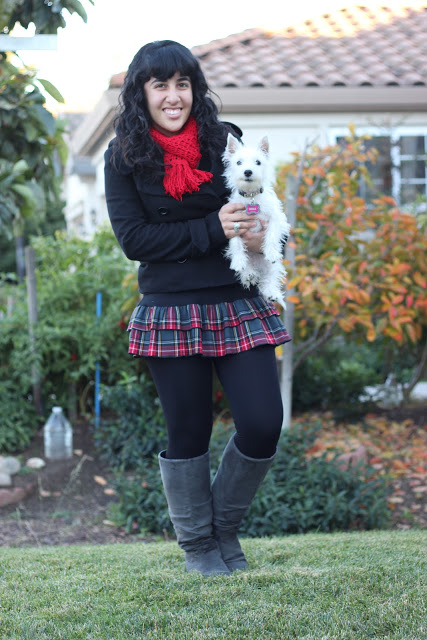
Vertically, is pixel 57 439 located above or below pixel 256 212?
below

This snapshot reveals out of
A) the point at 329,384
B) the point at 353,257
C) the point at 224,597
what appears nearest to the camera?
the point at 224,597

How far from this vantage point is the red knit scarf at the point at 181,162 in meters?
2.61

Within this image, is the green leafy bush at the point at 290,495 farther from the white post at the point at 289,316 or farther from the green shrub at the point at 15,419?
the green shrub at the point at 15,419

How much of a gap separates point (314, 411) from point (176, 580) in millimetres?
4851

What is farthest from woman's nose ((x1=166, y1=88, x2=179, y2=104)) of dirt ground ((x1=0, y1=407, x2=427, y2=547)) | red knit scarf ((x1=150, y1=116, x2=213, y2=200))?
dirt ground ((x1=0, y1=407, x2=427, y2=547))

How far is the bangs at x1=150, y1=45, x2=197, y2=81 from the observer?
2617 millimetres

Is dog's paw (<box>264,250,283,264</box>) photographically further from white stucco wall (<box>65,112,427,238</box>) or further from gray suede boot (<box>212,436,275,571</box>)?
white stucco wall (<box>65,112,427,238</box>)

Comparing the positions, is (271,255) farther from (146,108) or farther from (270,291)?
(146,108)

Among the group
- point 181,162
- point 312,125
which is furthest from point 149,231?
point 312,125

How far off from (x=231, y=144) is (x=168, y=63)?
36cm

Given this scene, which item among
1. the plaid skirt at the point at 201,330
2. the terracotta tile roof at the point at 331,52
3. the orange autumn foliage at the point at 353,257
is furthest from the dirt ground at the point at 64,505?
the terracotta tile roof at the point at 331,52

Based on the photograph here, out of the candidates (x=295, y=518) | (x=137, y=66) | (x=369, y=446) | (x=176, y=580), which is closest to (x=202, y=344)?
(x=176, y=580)

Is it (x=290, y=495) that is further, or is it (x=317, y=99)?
(x=317, y=99)

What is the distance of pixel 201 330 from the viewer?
8.59 feet
